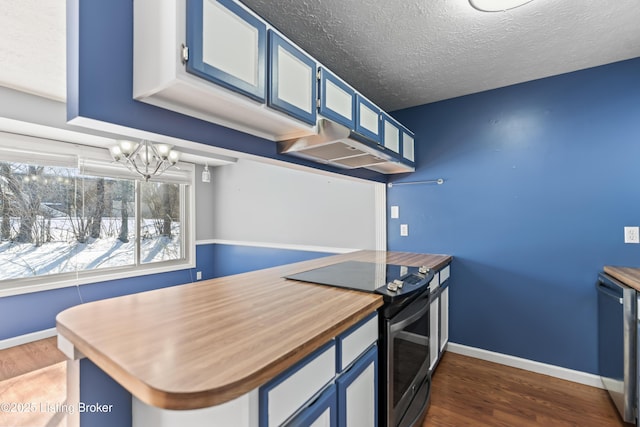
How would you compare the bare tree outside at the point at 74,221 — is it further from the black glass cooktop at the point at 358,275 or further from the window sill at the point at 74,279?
the black glass cooktop at the point at 358,275

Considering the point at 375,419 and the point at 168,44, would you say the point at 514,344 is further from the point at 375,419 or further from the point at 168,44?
the point at 168,44

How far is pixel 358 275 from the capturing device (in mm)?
1749

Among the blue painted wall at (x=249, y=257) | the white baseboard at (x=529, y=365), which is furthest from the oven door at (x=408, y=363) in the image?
the blue painted wall at (x=249, y=257)

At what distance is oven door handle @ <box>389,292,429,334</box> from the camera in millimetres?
1352

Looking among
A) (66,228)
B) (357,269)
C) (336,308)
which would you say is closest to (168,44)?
(336,308)

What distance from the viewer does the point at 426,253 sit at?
9.14 feet

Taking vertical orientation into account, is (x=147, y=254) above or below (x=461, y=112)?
below

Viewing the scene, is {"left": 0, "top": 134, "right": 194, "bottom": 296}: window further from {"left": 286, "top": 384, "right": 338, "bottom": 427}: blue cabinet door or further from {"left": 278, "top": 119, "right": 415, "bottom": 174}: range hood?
{"left": 286, "top": 384, "right": 338, "bottom": 427}: blue cabinet door

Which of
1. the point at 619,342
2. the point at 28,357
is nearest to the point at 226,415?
the point at 619,342

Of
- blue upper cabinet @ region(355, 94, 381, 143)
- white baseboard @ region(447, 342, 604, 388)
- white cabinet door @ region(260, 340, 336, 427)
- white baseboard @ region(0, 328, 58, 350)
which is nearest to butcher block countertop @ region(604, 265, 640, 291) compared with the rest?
white baseboard @ region(447, 342, 604, 388)

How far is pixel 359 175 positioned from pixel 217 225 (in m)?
3.10

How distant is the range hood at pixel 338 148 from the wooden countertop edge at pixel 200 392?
39.6 inches

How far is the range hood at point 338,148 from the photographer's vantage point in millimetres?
1559

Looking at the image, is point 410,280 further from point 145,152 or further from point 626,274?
point 145,152
